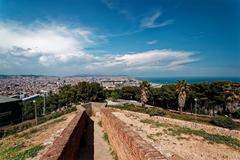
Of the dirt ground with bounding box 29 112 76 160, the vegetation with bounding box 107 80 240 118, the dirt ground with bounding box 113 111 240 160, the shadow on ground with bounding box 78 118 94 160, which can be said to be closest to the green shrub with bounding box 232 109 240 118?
the vegetation with bounding box 107 80 240 118

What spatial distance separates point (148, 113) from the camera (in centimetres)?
3419

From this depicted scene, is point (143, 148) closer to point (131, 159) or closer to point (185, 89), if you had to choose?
point (131, 159)

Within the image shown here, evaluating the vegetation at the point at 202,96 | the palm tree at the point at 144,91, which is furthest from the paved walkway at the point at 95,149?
the palm tree at the point at 144,91

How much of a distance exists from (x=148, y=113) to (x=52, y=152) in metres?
27.9

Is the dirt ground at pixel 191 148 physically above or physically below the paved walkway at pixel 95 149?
below

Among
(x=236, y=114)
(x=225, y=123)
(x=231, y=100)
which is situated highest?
(x=231, y=100)

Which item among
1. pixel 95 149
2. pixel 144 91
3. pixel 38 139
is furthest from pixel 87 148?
pixel 144 91

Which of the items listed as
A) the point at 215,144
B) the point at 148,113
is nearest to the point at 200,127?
the point at 148,113

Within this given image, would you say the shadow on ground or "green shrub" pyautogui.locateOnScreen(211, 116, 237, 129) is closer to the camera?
the shadow on ground

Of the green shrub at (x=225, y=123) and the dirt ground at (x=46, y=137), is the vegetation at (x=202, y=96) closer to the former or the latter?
the green shrub at (x=225, y=123)

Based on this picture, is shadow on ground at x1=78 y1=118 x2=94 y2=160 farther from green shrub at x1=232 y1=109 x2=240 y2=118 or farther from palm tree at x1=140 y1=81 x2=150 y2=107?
green shrub at x1=232 y1=109 x2=240 y2=118

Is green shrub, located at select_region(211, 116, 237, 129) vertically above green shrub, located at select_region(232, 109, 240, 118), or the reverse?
green shrub, located at select_region(211, 116, 237, 129)

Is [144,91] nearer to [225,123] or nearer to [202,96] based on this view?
[202,96]

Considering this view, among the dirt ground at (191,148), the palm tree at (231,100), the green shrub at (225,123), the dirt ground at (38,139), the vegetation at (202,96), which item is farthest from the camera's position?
the vegetation at (202,96)
